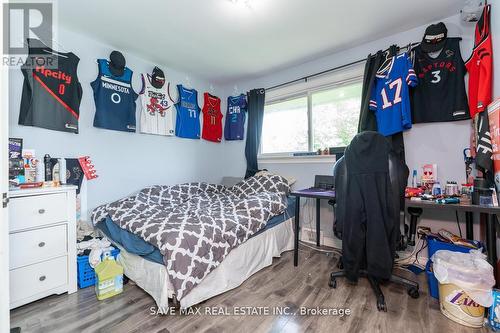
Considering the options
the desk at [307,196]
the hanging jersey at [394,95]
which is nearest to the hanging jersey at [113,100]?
the desk at [307,196]

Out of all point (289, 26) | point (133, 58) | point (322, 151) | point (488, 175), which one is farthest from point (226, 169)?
point (488, 175)

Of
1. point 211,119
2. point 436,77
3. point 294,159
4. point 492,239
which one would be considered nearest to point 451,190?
point 492,239

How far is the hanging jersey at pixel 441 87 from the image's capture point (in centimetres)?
194

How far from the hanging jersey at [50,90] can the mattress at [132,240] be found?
1.02 m

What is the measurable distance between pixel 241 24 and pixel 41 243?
248 centimetres

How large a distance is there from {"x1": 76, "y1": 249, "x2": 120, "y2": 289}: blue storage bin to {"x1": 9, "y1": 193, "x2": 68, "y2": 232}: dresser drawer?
14.6 inches

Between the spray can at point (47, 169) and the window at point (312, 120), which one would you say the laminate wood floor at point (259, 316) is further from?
the window at point (312, 120)

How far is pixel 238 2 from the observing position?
5.93ft

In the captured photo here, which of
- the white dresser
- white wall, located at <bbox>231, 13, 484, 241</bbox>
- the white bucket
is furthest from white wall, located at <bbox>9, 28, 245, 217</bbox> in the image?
the white bucket

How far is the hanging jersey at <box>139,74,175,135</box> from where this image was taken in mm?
2709

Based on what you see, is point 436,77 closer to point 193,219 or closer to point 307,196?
point 307,196

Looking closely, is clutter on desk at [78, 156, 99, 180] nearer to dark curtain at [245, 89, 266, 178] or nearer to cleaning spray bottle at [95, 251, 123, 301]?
cleaning spray bottle at [95, 251, 123, 301]

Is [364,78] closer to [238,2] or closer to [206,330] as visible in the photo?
[238,2]

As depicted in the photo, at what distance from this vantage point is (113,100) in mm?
2428
